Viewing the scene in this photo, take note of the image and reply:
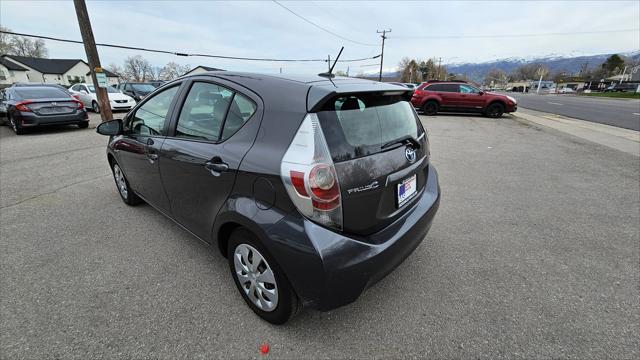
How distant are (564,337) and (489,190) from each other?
3033 mm

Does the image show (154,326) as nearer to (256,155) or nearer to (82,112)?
(256,155)

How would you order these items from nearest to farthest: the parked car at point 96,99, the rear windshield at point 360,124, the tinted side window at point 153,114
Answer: the rear windshield at point 360,124, the tinted side window at point 153,114, the parked car at point 96,99

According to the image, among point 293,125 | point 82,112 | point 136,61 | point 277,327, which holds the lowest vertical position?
point 277,327

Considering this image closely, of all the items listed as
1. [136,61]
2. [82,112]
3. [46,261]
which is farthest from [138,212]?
[136,61]

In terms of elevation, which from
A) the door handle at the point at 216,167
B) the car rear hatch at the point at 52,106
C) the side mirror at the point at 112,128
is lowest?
the car rear hatch at the point at 52,106

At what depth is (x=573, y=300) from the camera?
7.73ft

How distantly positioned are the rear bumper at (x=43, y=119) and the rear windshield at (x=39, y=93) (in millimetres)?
687

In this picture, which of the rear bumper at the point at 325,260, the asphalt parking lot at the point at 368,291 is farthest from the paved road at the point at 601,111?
the rear bumper at the point at 325,260

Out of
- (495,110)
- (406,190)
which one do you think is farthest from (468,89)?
(406,190)

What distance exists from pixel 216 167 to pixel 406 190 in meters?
1.33

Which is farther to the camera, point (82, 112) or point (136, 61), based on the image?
point (136, 61)

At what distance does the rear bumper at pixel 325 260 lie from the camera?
171 centimetres

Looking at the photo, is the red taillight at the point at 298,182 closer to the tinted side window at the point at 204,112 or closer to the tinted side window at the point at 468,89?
the tinted side window at the point at 204,112

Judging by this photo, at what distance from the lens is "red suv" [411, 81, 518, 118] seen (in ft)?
48.2
